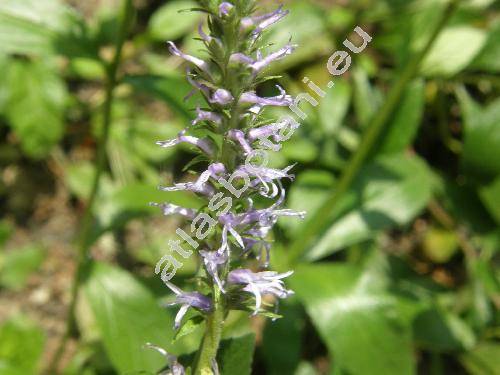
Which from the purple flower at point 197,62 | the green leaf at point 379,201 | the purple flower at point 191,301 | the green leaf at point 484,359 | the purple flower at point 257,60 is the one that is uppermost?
the purple flower at point 197,62

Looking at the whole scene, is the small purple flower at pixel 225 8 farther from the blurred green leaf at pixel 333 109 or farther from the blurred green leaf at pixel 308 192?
the blurred green leaf at pixel 333 109

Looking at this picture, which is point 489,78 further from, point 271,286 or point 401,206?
point 271,286

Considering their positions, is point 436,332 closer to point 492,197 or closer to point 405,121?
point 492,197

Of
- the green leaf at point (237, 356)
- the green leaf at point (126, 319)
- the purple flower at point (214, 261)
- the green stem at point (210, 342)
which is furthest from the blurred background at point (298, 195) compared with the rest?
Result: the purple flower at point (214, 261)

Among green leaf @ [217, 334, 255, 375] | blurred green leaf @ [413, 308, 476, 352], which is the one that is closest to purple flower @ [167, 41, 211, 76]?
green leaf @ [217, 334, 255, 375]

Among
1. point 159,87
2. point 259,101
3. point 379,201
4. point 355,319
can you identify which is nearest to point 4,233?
point 159,87

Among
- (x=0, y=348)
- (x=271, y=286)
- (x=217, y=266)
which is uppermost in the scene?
(x=217, y=266)

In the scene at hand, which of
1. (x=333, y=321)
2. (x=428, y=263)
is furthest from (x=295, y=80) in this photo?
(x=333, y=321)

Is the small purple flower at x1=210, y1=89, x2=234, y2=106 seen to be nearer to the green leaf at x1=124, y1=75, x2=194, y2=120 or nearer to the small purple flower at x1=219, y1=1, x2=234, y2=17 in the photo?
the small purple flower at x1=219, y1=1, x2=234, y2=17
